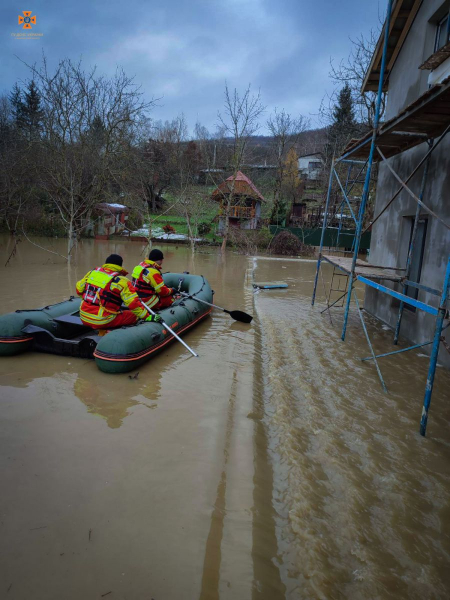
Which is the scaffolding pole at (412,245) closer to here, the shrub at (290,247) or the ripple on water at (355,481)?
the ripple on water at (355,481)

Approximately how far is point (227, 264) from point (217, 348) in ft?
38.0

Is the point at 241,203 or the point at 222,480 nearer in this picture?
the point at 222,480

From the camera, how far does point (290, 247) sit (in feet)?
76.6

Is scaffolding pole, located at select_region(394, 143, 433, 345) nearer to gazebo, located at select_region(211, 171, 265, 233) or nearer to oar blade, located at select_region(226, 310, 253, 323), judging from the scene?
oar blade, located at select_region(226, 310, 253, 323)

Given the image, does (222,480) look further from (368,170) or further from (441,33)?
(441,33)

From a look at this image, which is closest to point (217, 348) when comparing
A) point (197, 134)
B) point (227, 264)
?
point (227, 264)

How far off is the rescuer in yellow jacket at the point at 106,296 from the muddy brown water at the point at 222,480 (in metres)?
0.63

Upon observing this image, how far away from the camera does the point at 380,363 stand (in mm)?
5793

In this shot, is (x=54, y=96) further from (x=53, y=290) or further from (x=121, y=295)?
(x=121, y=295)

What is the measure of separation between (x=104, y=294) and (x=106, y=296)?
0.13 feet

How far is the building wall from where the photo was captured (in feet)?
18.3

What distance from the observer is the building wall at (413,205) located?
5.57 m

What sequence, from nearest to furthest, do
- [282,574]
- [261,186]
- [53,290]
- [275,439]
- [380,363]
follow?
[282,574]
[275,439]
[380,363]
[53,290]
[261,186]

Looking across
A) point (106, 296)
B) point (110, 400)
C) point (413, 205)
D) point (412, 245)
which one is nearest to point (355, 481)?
point (110, 400)
